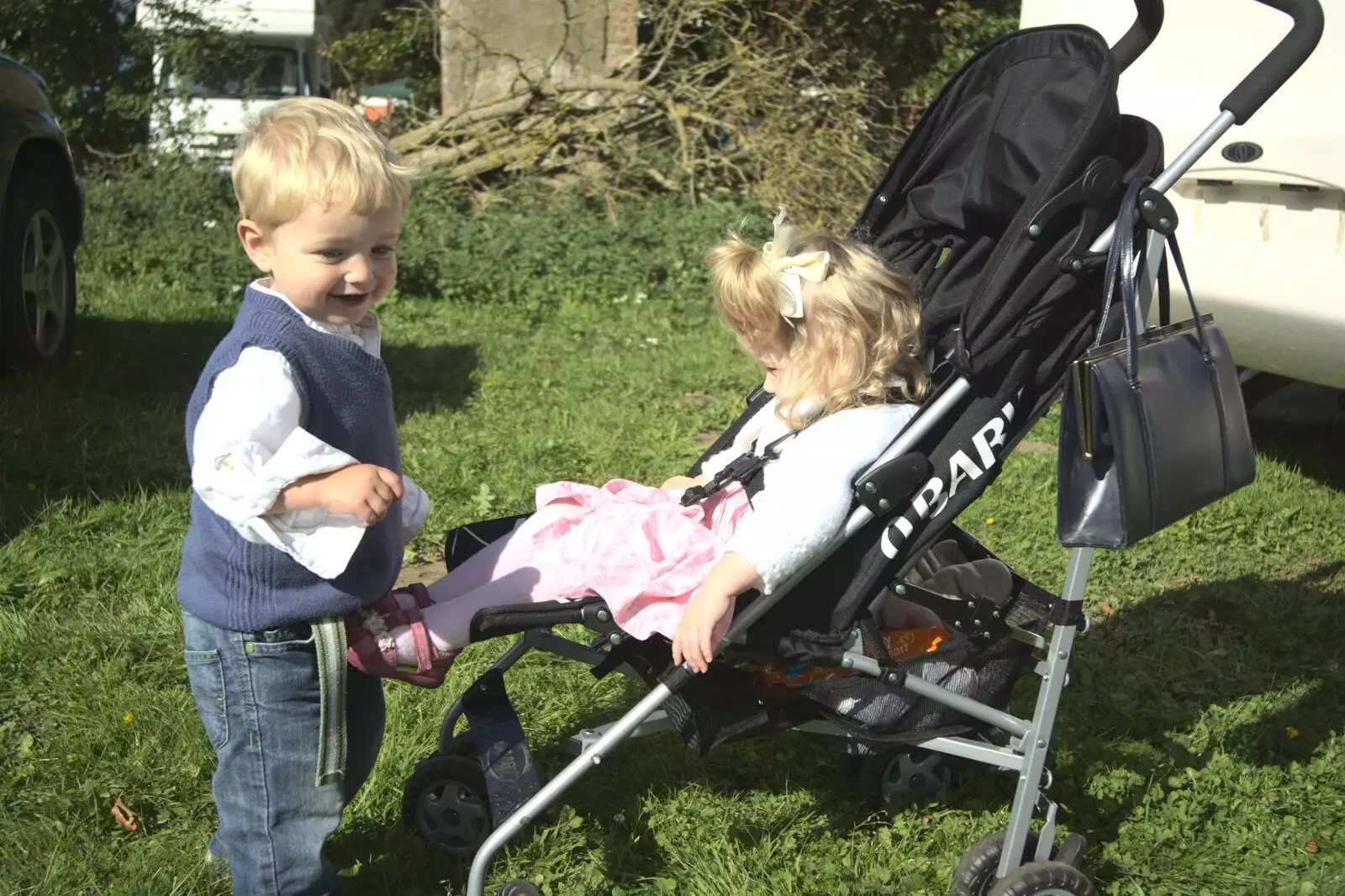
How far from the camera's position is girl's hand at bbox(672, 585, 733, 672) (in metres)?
2.33

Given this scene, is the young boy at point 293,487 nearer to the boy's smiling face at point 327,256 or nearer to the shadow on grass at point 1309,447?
the boy's smiling face at point 327,256

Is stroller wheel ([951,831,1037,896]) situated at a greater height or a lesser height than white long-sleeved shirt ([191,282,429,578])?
lesser

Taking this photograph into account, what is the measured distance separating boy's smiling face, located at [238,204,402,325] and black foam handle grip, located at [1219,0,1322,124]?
5.13ft

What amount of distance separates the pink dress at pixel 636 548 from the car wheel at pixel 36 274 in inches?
138

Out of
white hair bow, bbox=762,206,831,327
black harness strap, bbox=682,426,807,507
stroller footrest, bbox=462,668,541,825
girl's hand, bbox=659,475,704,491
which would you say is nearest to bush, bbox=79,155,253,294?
girl's hand, bbox=659,475,704,491

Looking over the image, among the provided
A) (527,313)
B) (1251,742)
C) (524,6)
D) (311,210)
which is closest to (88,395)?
(527,313)

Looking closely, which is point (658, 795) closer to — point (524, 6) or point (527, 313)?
point (527, 313)

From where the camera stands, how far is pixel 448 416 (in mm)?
5605

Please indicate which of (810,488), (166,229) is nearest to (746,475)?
(810,488)

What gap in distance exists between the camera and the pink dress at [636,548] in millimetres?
2439

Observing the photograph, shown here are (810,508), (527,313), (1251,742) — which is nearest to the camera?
(810,508)

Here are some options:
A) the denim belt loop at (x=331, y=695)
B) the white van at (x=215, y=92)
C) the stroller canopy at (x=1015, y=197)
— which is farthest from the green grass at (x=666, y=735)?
the white van at (x=215, y=92)

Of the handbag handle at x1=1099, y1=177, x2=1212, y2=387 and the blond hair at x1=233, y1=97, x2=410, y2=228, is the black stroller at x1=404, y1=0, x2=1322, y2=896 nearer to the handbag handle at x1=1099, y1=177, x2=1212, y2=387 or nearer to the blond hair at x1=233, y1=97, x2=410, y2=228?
the handbag handle at x1=1099, y1=177, x2=1212, y2=387

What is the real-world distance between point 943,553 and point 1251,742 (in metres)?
1.11
